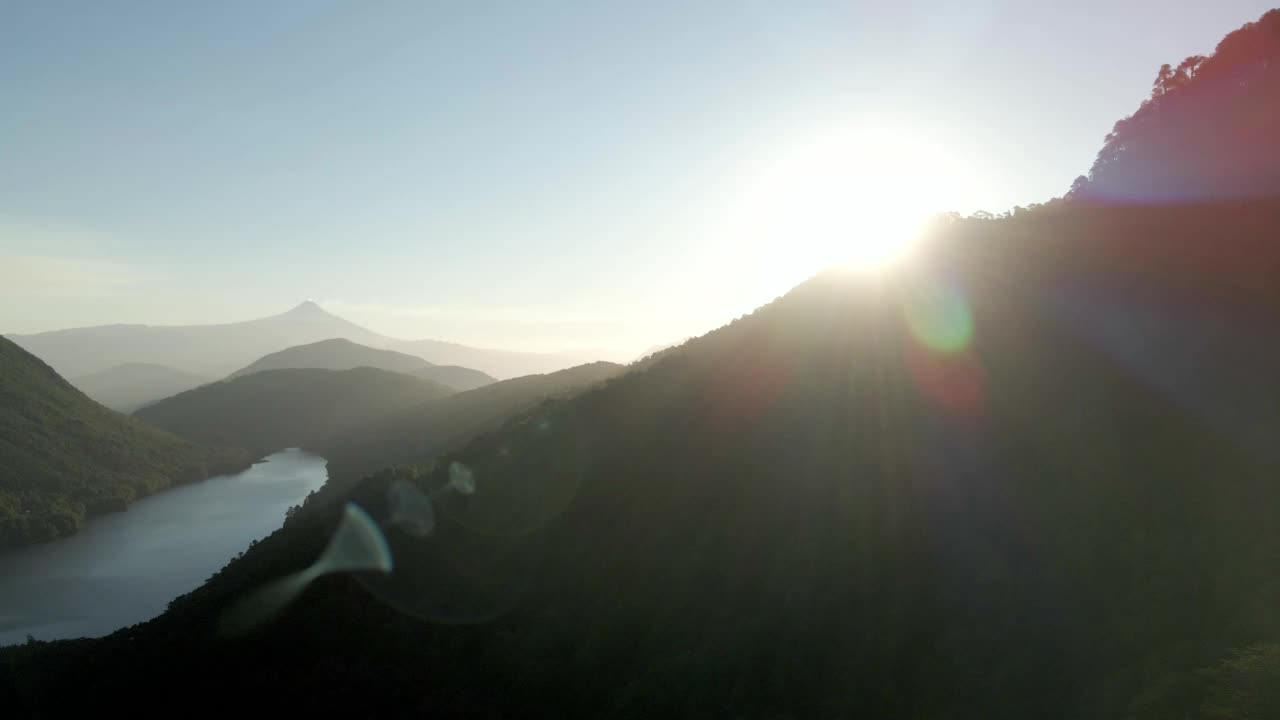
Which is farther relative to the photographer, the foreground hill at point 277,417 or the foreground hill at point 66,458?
the foreground hill at point 277,417

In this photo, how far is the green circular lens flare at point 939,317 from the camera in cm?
2723

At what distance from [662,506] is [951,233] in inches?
938

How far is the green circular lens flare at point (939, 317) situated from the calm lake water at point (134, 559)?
7589cm

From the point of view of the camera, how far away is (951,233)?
3619cm

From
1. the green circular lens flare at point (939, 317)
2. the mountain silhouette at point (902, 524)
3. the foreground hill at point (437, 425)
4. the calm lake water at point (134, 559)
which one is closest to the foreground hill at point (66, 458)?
the calm lake water at point (134, 559)

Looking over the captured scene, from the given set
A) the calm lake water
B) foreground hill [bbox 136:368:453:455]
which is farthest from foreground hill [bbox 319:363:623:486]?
foreground hill [bbox 136:368:453:455]

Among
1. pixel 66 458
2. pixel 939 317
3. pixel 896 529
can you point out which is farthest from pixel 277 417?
pixel 896 529

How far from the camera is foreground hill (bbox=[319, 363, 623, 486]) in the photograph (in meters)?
98.5

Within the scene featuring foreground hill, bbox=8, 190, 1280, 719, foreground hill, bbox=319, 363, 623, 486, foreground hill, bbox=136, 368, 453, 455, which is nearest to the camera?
foreground hill, bbox=8, 190, 1280, 719

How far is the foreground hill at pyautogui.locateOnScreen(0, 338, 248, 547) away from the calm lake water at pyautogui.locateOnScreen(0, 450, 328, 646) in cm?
382

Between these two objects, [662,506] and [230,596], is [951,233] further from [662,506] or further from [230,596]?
[230,596]

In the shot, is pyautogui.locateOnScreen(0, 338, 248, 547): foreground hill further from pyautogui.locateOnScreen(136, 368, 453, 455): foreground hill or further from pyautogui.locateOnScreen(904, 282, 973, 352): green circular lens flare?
pyautogui.locateOnScreen(904, 282, 973, 352): green circular lens flare

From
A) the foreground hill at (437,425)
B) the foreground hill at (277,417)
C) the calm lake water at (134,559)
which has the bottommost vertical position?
the calm lake water at (134,559)

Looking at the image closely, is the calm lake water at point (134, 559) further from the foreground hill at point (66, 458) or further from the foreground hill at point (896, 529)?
the foreground hill at point (896, 529)
